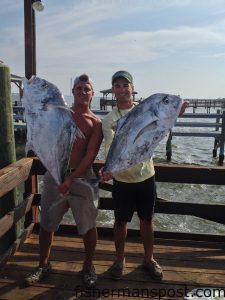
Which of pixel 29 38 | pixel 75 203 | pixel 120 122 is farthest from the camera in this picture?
pixel 29 38

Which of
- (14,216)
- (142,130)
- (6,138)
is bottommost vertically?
(14,216)

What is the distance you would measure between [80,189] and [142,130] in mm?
816

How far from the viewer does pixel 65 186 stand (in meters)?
3.24

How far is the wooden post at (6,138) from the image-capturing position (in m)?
3.97

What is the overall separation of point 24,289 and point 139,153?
1.62 m

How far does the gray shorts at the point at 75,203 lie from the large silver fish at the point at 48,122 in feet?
1.13

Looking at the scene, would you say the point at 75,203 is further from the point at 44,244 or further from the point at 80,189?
the point at 44,244

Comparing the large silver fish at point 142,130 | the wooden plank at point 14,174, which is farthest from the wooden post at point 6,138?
the large silver fish at point 142,130

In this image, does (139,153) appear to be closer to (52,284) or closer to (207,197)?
(52,284)

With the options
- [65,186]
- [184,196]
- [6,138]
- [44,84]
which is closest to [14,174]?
[6,138]

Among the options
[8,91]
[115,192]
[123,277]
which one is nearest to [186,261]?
[123,277]

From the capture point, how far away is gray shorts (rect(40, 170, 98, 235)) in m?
3.40

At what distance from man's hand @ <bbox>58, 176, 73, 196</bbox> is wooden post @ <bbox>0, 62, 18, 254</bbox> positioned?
3.82 feet

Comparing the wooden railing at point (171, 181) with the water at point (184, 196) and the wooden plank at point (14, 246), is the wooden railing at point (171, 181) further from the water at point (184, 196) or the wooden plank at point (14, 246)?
the water at point (184, 196)
